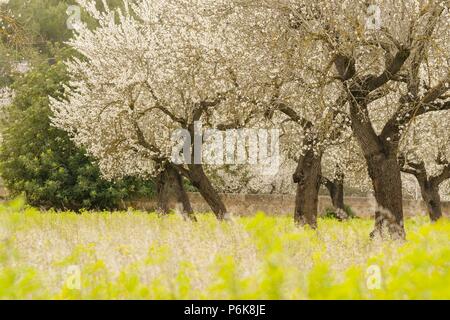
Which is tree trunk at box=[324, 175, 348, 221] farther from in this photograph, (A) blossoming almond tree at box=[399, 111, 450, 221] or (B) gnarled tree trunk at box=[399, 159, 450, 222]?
(B) gnarled tree trunk at box=[399, 159, 450, 222]

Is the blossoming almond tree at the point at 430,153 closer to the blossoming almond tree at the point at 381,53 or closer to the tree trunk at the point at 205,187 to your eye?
the tree trunk at the point at 205,187

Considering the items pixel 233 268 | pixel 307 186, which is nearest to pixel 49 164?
pixel 307 186

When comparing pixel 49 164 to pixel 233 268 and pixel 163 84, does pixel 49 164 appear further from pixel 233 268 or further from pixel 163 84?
pixel 233 268

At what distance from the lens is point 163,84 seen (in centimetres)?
2105

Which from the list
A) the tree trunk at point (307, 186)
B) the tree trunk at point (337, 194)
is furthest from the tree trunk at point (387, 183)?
the tree trunk at point (337, 194)

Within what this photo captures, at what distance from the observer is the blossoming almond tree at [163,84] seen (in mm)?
18219

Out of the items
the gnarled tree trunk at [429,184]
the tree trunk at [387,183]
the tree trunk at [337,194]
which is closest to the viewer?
the tree trunk at [387,183]

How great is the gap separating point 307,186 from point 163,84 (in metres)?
5.72

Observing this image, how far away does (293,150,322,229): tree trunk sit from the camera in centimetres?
1923

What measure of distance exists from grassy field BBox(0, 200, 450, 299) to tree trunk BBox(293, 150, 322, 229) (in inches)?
287

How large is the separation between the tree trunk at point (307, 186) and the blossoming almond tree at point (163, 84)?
2480 mm

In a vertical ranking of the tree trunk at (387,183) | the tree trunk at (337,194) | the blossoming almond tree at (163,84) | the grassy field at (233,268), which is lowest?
the grassy field at (233,268)
